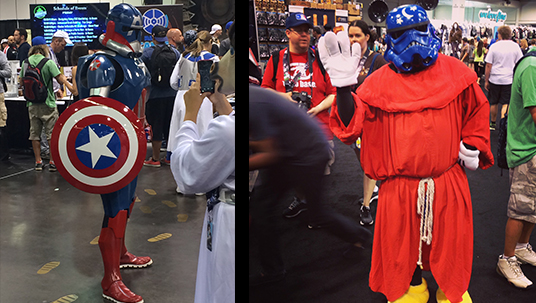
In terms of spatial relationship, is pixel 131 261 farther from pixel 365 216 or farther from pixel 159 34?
pixel 159 34

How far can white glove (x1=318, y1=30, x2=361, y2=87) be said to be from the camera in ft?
4.22

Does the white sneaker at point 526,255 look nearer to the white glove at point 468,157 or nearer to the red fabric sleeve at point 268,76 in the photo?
the white glove at point 468,157

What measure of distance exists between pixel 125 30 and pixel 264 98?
3.52ft

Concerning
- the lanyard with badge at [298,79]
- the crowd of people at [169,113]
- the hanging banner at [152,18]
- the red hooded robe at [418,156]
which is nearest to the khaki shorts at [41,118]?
the crowd of people at [169,113]

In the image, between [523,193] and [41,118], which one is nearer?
[523,193]

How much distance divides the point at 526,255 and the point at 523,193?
0.26 metres

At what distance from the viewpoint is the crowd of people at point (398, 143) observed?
1450 mm

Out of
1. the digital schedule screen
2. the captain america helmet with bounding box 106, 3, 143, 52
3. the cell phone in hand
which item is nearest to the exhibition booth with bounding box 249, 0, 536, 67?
the cell phone in hand

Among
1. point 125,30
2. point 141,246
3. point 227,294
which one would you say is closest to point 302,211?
point 227,294

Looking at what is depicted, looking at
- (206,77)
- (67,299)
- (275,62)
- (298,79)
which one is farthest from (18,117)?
(206,77)

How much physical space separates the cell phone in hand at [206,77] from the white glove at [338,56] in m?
0.32

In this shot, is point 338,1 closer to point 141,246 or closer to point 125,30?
point 125,30

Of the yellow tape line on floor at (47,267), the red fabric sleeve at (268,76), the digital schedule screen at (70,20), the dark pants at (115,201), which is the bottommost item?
the yellow tape line on floor at (47,267)

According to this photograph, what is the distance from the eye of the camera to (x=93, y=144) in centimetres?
179
